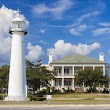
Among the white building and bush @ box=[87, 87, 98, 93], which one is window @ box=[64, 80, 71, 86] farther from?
bush @ box=[87, 87, 98, 93]

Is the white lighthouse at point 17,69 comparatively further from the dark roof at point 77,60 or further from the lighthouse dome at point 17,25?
the dark roof at point 77,60

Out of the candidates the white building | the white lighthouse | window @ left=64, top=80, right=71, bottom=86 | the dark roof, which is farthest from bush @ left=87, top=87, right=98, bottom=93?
the white lighthouse

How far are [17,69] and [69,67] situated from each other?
52.7 m

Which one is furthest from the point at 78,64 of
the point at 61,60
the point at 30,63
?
the point at 30,63

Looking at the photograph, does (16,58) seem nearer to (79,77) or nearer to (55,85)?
(79,77)

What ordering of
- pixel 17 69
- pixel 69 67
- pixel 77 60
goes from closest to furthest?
1. pixel 17 69
2. pixel 77 60
3. pixel 69 67

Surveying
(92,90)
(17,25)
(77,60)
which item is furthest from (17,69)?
(77,60)

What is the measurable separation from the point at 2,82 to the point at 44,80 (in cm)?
915

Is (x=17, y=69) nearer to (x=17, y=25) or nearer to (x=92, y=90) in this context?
(x=17, y=25)

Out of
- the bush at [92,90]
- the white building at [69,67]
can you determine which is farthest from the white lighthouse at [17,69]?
the white building at [69,67]

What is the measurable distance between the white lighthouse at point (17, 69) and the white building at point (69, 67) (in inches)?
1892

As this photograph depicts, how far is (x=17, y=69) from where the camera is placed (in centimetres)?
4816

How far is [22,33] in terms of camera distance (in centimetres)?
4950

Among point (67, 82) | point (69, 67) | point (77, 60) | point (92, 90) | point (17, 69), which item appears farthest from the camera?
point (69, 67)
